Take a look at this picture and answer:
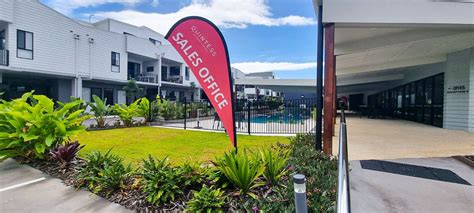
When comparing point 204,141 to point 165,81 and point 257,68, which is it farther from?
point 257,68

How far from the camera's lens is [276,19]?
63.5ft

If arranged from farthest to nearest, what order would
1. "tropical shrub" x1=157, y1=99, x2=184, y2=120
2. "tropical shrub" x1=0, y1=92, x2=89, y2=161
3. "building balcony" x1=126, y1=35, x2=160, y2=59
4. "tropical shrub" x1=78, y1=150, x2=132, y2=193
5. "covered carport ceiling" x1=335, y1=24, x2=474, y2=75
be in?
"building balcony" x1=126, y1=35, x2=160, y2=59, "tropical shrub" x1=157, y1=99, x2=184, y2=120, "covered carport ceiling" x1=335, y1=24, x2=474, y2=75, "tropical shrub" x1=0, y1=92, x2=89, y2=161, "tropical shrub" x1=78, y1=150, x2=132, y2=193

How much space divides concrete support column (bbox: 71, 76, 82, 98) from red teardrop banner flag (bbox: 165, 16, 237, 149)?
19901 mm

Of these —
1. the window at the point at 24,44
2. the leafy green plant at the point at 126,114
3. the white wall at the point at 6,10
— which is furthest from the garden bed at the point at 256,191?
the window at the point at 24,44

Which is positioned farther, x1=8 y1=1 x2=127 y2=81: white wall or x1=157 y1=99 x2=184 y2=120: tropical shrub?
x1=8 y1=1 x2=127 y2=81: white wall

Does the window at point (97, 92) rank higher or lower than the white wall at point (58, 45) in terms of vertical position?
lower

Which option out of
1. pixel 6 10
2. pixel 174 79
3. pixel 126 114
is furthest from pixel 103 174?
pixel 174 79

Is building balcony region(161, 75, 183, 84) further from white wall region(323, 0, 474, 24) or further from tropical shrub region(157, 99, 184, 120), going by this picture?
white wall region(323, 0, 474, 24)

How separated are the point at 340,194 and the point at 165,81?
3035 cm

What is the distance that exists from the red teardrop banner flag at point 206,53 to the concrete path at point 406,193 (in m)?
2.42

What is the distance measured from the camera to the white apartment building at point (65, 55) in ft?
54.9

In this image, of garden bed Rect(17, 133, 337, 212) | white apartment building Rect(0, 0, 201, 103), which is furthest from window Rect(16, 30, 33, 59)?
garden bed Rect(17, 133, 337, 212)

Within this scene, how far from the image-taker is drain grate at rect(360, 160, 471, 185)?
14.7ft

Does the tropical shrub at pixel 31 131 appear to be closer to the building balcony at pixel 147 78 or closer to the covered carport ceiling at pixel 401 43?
the covered carport ceiling at pixel 401 43
